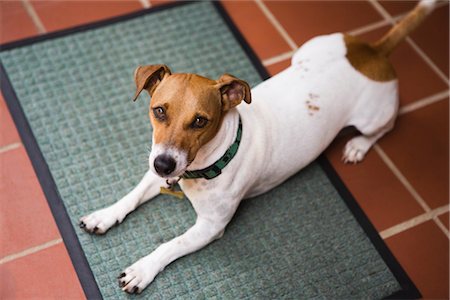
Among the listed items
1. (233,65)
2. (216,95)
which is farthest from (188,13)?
(216,95)

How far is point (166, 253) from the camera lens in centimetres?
220

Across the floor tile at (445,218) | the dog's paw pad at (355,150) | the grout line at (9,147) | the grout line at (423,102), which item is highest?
the grout line at (423,102)

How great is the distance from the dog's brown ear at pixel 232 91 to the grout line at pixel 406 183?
1037 mm

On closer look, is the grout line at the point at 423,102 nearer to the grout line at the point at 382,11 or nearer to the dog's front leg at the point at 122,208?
the grout line at the point at 382,11

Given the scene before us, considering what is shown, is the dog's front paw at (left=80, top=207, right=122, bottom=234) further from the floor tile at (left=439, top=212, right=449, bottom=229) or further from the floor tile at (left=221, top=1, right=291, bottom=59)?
the floor tile at (left=439, top=212, right=449, bottom=229)

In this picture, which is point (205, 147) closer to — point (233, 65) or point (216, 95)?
point (216, 95)

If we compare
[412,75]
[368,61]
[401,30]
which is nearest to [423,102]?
[412,75]

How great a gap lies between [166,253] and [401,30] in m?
1.30

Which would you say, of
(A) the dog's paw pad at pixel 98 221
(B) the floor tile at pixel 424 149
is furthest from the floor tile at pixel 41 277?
(B) the floor tile at pixel 424 149

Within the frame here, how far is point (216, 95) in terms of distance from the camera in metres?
1.92

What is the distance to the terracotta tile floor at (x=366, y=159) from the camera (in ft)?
7.45

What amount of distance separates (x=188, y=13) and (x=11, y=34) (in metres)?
0.86

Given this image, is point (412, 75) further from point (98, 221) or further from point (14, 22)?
point (14, 22)

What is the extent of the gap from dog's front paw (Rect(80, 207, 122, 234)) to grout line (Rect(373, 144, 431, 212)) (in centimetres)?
122
